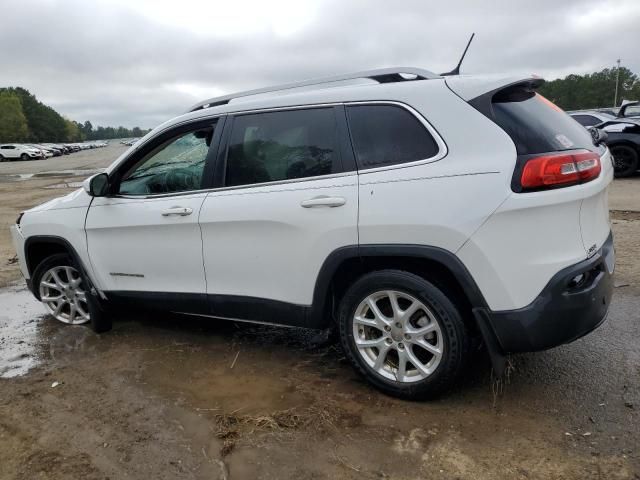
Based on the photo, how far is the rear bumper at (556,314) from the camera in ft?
8.86

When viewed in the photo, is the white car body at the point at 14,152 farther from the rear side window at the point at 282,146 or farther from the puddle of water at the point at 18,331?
the rear side window at the point at 282,146

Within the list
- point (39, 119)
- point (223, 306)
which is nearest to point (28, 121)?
point (39, 119)

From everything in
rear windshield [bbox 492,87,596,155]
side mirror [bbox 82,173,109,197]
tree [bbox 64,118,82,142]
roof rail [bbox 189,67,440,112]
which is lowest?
Result: side mirror [bbox 82,173,109,197]

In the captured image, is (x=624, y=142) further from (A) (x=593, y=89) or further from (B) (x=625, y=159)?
(A) (x=593, y=89)

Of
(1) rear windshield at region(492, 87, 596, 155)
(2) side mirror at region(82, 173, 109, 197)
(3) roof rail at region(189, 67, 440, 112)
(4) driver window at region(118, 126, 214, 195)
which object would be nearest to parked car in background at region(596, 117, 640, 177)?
(1) rear windshield at region(492, 87, 596, 155)

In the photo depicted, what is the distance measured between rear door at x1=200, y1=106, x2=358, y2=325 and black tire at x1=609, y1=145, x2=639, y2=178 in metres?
11.4

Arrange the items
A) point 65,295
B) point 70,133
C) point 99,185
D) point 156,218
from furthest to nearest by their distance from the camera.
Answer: point 70,133, point 65,295, point 99,185, point 156,218

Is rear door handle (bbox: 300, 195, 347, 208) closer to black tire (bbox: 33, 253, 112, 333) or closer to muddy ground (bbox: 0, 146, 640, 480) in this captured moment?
muddy ground (bbox: 0, 146, 640, 480)

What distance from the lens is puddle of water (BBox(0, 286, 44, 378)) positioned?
13.3 feet

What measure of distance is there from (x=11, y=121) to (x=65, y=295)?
343 feet

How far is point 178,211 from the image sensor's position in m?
3.74

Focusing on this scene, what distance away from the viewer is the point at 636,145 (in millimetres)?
12383

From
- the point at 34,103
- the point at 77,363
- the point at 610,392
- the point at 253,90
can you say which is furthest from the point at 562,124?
the point at 34,103

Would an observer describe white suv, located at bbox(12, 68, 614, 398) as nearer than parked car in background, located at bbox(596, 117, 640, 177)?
Yes
